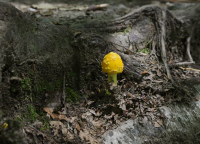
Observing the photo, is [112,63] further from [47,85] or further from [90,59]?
[47,85]

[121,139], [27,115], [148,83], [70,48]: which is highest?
[70,48]

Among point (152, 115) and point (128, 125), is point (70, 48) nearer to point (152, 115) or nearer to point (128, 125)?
point (128, 125)

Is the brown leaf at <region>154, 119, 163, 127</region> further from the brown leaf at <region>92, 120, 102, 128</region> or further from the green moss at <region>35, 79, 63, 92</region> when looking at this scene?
the green moss at <region>35, 79, 63, 92</region>

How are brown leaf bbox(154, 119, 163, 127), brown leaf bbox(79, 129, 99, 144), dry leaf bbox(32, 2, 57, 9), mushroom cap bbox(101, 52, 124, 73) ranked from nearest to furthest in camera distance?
brown leaf bbox(79, 129, 99, 144) < brown leaf bbox(154, 119, 163, 127) < mushroom cap bbox(101, 52, 124, 73) < dry leaf bbox(32, 2, 57, 9)

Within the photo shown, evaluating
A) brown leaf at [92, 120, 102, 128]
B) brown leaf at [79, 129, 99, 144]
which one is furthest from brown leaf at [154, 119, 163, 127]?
brown leaf at [79, 129, 99, 144]

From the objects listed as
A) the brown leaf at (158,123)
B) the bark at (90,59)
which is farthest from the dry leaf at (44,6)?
the brown leaf at (158,123)

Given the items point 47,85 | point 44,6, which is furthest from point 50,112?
point 44,6

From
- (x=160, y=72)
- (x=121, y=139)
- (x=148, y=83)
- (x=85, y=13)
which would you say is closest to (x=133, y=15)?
(x=85, y=13)

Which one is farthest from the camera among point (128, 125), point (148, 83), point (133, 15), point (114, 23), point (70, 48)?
point (133, 15)

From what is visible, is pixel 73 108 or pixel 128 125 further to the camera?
pixel 73 108

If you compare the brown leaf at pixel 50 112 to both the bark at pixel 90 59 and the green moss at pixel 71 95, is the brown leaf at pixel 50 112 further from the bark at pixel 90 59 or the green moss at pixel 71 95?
the green moss at pixel 71 95
